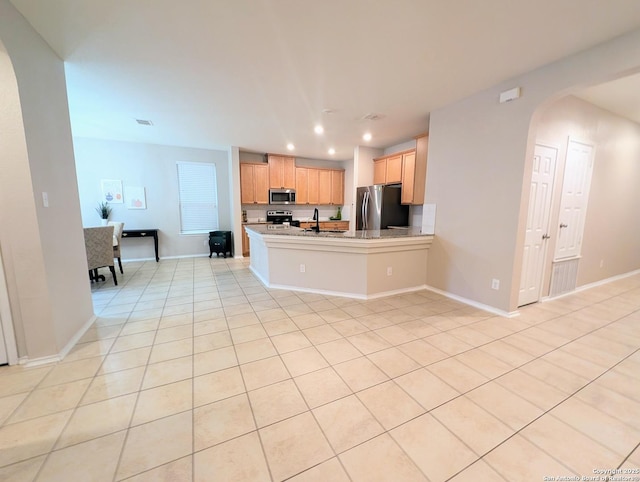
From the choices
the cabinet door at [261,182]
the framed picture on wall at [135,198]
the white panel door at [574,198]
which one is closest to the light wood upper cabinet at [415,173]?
the white panel door at [574,198]

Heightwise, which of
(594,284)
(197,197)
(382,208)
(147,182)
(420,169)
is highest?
(420,169)

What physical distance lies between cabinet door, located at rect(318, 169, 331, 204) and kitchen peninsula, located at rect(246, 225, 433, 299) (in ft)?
11.6

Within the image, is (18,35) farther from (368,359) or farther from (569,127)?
(569,127)

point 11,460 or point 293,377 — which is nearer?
point 11,460

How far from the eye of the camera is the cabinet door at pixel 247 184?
6.19 m

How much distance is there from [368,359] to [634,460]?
1.49 meters

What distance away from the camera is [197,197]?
6445 mm

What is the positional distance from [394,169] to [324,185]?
2.46 metres

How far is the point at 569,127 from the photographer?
323cm

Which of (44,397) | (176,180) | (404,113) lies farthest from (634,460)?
(176,180)

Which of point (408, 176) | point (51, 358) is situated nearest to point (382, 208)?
point (408, 176)

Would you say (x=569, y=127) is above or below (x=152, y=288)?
above

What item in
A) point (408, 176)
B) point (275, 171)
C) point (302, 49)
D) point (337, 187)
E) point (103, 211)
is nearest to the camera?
point (302, 49)

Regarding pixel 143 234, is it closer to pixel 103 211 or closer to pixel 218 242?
pixel 103 211
